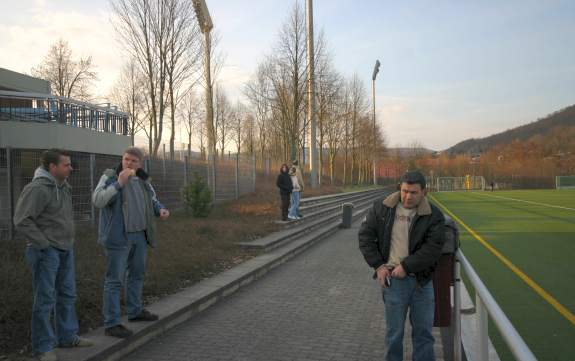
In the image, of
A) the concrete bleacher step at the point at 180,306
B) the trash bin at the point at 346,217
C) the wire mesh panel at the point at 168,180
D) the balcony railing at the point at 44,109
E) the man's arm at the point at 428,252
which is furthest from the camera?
the trash bin at the point at 346,217

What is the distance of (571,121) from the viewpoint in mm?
150625

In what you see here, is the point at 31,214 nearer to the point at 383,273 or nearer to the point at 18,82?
the point at 383,273

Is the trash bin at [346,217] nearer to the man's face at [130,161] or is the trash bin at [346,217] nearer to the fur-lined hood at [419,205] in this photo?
the man's face at [130,161]

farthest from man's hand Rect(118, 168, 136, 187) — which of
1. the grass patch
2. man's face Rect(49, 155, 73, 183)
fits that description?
the grass patch

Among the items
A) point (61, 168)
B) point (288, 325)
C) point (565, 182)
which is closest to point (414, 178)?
point (288, 325)

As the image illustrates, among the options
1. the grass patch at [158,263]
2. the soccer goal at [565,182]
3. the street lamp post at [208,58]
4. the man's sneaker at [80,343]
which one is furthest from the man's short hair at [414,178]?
the soccer goal at [565,182]

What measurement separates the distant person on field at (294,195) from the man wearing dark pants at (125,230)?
414 inches

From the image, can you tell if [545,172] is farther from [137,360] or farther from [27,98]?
[137,360]

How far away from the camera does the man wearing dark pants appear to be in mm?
4973

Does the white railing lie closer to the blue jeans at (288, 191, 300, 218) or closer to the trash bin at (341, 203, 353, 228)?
the blue jeans at (288, 191, 300, 218)

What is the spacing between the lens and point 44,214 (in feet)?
14.5

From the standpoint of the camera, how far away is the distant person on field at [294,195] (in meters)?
16.0

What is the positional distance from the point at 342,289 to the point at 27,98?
1495 centimetres

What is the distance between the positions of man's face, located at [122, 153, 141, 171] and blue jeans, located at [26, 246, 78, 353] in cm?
103
